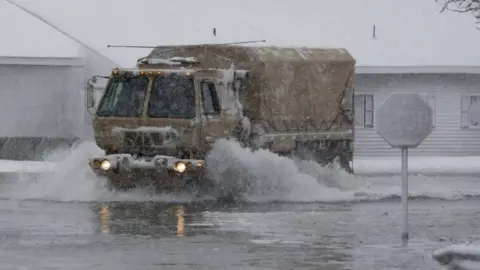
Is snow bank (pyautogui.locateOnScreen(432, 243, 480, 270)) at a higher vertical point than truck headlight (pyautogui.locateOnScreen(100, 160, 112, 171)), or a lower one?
lower

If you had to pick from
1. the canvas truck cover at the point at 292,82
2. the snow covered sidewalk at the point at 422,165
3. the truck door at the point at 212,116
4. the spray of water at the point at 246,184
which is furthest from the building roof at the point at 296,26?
the truck door at the point at 212,116

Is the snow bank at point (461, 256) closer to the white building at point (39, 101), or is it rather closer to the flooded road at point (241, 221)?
the flooded road at point (241, 221)

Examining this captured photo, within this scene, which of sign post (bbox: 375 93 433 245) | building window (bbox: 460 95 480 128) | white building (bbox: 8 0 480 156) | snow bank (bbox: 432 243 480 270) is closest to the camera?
snow bank (bbox: 432 243 480 270)

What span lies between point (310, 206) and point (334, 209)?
0.66m

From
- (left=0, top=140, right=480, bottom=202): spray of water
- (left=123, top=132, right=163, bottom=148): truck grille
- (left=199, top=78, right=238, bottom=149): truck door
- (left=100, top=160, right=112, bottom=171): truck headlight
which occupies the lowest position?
(left=0, top=140, right=480, bottom=202): spray of water

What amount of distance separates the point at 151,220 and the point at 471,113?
78.2 ft

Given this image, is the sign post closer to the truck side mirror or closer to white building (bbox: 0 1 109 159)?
the truck side mirror

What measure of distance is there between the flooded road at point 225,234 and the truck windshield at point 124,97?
5.53 ft

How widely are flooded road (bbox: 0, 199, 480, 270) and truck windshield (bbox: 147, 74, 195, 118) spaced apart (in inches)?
60.8

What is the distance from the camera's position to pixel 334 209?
68.0 feet

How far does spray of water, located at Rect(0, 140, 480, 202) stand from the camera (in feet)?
72.2

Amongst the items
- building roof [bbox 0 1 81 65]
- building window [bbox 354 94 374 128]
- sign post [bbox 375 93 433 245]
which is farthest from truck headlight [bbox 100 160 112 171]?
building window [bbox 354 94 374 128]

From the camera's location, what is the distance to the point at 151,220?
18500 mm

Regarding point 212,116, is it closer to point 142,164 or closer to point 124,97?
point 142,164
